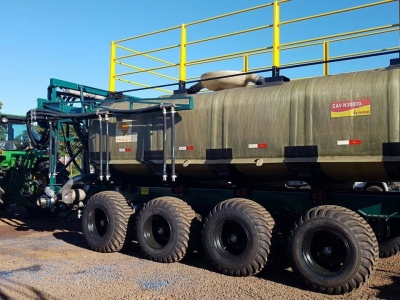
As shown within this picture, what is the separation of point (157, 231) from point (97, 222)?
159 cm

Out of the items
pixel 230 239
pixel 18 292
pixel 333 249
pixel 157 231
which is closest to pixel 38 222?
pixel 157 231

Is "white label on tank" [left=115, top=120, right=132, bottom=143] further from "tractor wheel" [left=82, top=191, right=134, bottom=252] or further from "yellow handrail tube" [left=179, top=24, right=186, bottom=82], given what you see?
"yellow handrail tube" [left=179, top=24, right=186, bottom=82]

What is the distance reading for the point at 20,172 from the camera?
1168cm

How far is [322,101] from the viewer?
20.0 feet

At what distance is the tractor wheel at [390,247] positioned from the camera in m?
7.45

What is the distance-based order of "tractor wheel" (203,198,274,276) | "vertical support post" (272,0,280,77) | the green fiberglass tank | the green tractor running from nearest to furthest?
the green fiberglass tank
"tractor wheel" (203,198,274,276)
"vertical support post" (272,0,280,77)
the green tractor

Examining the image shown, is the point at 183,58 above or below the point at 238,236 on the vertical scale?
above

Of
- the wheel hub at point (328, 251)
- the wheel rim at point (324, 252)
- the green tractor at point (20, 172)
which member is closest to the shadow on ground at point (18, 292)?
the wheel rim at point (324, 252)

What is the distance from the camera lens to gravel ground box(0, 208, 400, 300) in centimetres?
561

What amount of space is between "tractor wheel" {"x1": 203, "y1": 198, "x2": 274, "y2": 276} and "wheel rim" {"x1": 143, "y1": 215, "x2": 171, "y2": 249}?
3.33 feet

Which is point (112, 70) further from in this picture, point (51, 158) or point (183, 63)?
point (51, 158)

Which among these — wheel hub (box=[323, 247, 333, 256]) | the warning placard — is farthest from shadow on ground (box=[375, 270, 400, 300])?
the warning placard

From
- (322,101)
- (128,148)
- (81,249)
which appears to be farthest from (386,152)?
(81,249)

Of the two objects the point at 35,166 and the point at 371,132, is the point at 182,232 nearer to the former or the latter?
the point at 371,132
